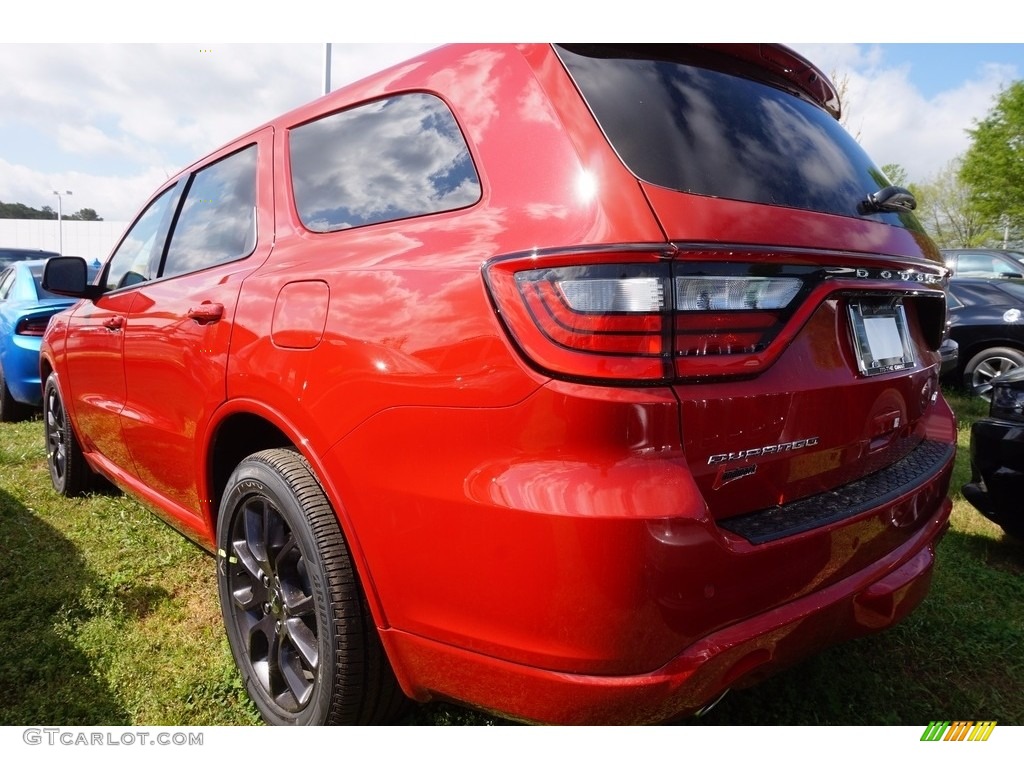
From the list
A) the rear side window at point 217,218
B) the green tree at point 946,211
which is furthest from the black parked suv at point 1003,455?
the green tree at point 946,211

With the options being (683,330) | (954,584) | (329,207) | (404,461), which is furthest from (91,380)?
(954,584)

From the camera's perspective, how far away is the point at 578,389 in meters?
1.26

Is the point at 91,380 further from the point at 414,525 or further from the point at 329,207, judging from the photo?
the point at 414,525

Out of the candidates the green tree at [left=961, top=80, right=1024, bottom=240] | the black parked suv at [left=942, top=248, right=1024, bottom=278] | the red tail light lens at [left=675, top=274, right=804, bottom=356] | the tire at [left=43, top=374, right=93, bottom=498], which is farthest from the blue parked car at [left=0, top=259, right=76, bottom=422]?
the green tree at [left=961, top=80, right=1024, bottom=240]

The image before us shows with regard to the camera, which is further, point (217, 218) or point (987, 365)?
point (987, 365)

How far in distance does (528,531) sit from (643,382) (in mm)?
351

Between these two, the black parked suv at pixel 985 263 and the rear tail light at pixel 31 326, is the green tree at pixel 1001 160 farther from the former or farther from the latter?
the rear tail light at pixel 31 326

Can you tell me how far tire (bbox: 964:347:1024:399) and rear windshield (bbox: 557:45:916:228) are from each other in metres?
6.21

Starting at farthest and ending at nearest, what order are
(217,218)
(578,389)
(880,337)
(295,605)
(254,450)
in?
(217,218), (254,450), (295,605), (880,337), (578,389)

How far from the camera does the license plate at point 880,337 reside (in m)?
1.62

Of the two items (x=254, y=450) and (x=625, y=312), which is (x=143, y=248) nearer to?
(x=254, y=450)

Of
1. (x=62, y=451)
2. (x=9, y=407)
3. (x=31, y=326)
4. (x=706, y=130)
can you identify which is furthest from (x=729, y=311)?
(x=9, y=407)

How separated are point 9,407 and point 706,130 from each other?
268 inches

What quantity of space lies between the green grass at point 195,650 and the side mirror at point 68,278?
1189 millimetres
